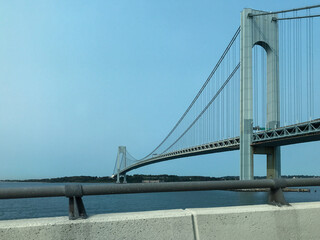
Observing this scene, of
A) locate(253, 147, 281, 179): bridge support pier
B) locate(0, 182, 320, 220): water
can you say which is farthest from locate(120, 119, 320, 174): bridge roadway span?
locate(0, 182, 320, 220): water

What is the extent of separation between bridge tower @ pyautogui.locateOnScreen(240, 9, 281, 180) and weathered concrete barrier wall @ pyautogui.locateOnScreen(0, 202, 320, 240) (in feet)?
114

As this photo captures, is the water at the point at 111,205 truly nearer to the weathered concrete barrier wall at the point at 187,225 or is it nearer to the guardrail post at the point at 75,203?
the weathered concrete barrier wall at the point at 187,225

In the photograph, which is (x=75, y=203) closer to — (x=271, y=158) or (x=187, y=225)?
(x=187, y=225)

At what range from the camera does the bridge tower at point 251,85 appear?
37.0 meters

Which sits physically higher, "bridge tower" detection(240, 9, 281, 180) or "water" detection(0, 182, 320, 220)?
"bridge tower" detection(240, 9, 281, 180)

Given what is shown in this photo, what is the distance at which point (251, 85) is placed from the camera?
38.0 meters

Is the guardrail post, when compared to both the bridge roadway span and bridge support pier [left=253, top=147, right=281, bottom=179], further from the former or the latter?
bridge support pier [left=253, top=147, right=281, bottom=179]

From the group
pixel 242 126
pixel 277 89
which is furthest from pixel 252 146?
pixel 277 89

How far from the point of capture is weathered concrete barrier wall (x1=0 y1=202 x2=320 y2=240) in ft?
6.88

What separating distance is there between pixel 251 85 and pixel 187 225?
37111mm

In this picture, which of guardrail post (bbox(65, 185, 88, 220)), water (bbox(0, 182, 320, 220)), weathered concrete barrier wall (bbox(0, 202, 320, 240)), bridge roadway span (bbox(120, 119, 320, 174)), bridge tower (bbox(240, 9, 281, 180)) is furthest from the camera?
bridge tower (bbox(240, 9, 281, 180))

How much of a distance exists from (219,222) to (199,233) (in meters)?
0.16

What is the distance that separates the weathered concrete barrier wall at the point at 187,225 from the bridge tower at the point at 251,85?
114 feet

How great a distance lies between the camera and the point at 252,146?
37.3 meters
